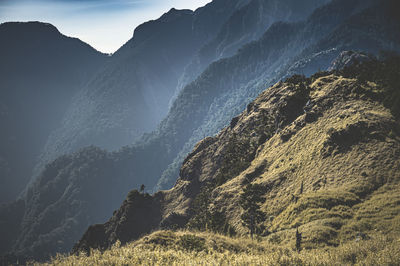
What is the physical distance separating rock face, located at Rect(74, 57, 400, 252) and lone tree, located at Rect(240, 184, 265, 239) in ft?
3.44

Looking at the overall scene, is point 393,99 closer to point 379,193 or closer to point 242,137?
point 379,193

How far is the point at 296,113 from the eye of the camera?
62688 mm

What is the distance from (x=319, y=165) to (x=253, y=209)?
10322 mm

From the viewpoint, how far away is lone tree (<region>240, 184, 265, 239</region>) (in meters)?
36.5

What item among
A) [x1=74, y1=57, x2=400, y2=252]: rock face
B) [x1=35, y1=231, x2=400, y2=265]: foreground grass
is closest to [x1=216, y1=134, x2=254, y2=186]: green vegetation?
[x1=74, y1=57, x2=400, y2=252]: rock face

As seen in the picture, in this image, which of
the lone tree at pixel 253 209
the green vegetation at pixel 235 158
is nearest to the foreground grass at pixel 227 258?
the lone tree at pixel 253 209

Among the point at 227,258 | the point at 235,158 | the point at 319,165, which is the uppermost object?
the point at 227,258

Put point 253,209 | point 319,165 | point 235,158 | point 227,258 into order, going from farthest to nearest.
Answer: point 235,158
point 253,209
point 319,165
point 227,258

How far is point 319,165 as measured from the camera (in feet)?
124

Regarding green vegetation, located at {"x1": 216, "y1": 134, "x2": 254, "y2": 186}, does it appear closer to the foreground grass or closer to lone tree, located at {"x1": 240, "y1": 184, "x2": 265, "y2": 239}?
lone tree, located at {"x1": 240, "y1": 184, "x2": 265, "y2": 239}

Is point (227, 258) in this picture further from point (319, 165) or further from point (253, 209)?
point (319, 165)

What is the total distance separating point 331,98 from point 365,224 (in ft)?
111

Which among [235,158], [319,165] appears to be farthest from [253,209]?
[235,158]

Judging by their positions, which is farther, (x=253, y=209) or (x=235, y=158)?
(x=235, y=158)
